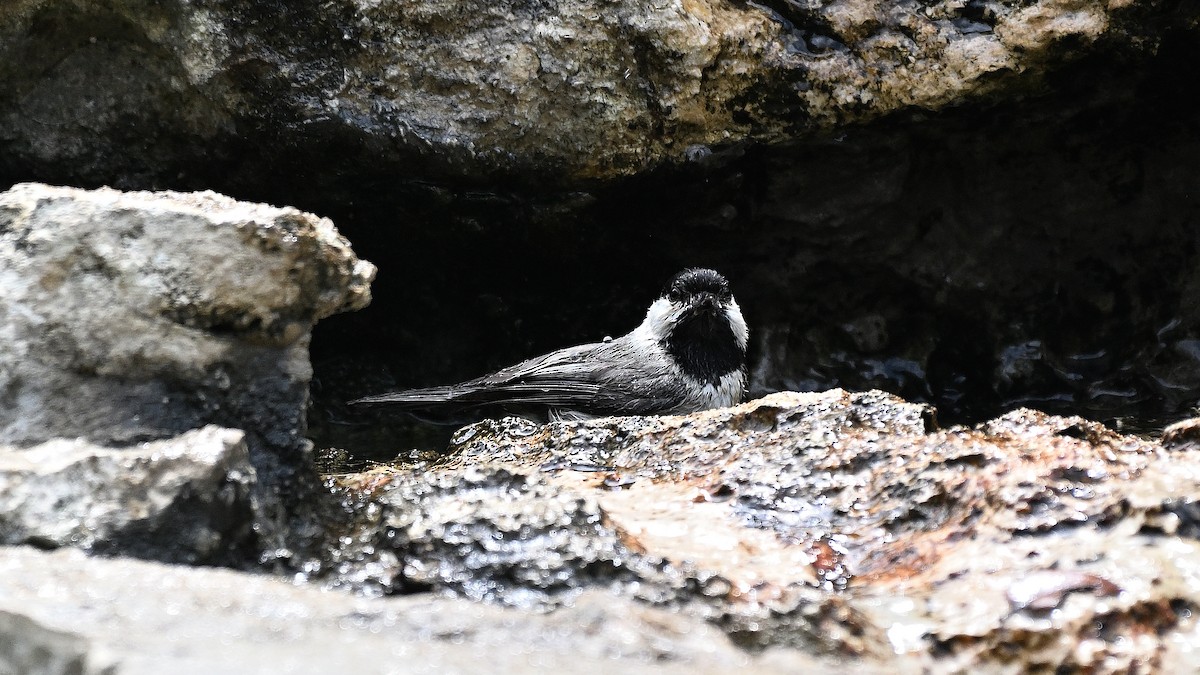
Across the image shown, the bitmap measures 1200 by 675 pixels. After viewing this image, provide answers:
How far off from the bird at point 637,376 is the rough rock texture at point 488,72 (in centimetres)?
83

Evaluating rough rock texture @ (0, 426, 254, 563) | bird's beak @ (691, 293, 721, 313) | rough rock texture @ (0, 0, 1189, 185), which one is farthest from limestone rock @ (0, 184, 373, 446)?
bird's beak @ (691, 293, 721, 313)

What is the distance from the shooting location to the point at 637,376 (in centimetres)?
555

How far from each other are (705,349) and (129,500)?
351cm

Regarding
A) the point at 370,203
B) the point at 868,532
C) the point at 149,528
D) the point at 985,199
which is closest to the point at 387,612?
the point at 149,528

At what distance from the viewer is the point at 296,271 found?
2.88 m

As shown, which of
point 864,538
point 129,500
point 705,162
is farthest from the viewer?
point 705,162

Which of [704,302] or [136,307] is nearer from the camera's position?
[136,307]

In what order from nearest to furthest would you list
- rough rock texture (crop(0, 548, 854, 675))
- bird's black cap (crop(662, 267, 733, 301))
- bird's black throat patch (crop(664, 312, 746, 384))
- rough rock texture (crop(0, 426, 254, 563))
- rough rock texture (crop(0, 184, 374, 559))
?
rough rock texture (crop(0, 548, 854, 675)) → rough rock texture (crop(0, 426, 254, 563)) → rough rock texture (crop(0, 184, 374, 559)) → bird's black cap (crop(662, 267, 733, 301)) → bird's black throat patch (crop(664, 312, 746, 384))

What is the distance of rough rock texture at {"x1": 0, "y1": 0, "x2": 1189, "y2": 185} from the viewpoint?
4734mm

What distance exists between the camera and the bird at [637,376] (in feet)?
17.5

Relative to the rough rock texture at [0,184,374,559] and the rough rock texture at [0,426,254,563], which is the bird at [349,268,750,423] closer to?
the rough rock texture at [0,184,374,559]

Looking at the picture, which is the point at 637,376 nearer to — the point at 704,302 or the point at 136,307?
the point at 704,302

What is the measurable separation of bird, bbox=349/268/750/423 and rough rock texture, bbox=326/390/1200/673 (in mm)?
1812

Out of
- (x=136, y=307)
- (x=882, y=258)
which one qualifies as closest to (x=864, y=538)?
(x=136, y=307)
